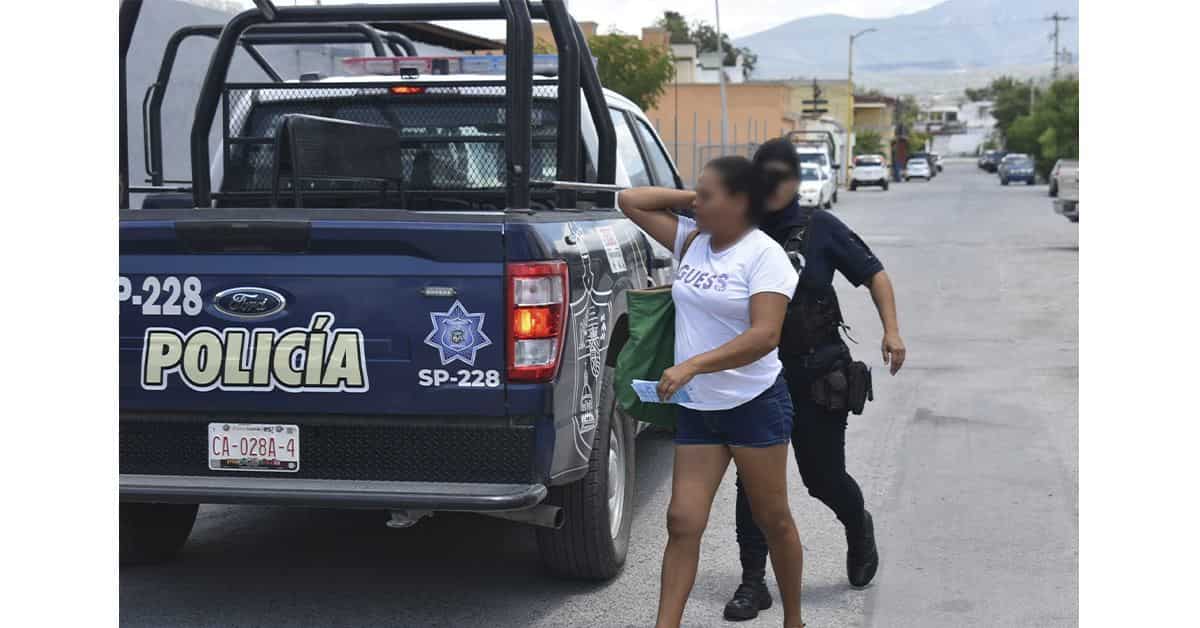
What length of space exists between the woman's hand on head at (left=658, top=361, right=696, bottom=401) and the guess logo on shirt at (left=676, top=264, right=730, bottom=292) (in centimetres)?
30

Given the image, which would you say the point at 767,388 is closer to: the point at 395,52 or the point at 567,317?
the point at 567,317

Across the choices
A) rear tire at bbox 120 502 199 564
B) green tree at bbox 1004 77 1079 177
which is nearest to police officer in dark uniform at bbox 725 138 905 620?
rear tire at bbox 120 502 199 564

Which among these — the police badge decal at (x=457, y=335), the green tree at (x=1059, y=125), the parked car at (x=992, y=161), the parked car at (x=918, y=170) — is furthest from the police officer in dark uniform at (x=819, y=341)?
the parked car at (x=992, y=161)

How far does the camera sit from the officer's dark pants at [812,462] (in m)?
5.20

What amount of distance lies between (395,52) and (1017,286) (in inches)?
395

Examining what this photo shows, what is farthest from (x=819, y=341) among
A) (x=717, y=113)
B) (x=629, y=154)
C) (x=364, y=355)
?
(x=717, y=113)

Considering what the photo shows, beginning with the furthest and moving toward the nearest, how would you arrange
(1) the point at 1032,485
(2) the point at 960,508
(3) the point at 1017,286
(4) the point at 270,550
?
(3) the point at 1017,286
(1) the point at 1032,485
(2) the point at 960,508
(4) the point at 270,550

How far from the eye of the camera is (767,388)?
4.53m

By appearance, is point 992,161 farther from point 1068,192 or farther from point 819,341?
point 819,341

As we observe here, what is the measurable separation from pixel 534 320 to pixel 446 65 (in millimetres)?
3092

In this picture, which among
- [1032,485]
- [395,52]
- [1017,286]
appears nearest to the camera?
[1032,485]

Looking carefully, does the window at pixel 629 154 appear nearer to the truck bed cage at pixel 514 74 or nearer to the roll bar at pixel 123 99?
the truck bed cage at pixel 514 74

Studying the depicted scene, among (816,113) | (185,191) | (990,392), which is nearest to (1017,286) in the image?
(990,392)

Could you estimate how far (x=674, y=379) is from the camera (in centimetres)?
425
